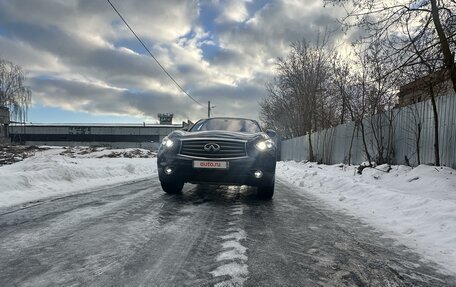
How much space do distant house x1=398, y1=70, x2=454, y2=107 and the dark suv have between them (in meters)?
4.80

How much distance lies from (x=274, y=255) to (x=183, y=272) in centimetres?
92

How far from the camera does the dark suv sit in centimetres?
591

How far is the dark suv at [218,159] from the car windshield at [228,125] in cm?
98

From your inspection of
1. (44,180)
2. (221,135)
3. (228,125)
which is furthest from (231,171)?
(44,180)

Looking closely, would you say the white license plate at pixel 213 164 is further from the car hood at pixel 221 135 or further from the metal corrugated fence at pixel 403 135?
the metal corrugated fence at pixel 403 135

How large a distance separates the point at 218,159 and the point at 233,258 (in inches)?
118

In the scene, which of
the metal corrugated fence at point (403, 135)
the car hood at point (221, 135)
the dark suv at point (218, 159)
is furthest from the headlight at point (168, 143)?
the metal corrugated fence at point (403, 135)

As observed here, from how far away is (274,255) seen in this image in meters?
3.20

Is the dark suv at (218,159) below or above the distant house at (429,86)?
below

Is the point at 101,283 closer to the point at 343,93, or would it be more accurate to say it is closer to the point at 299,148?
the point at 343,93

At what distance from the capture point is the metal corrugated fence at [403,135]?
8773 mm

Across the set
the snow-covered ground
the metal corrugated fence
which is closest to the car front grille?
the snow-covered ground

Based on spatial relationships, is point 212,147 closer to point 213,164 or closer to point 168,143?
point 213,164

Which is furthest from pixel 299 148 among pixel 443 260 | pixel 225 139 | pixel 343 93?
pixel 443 260
